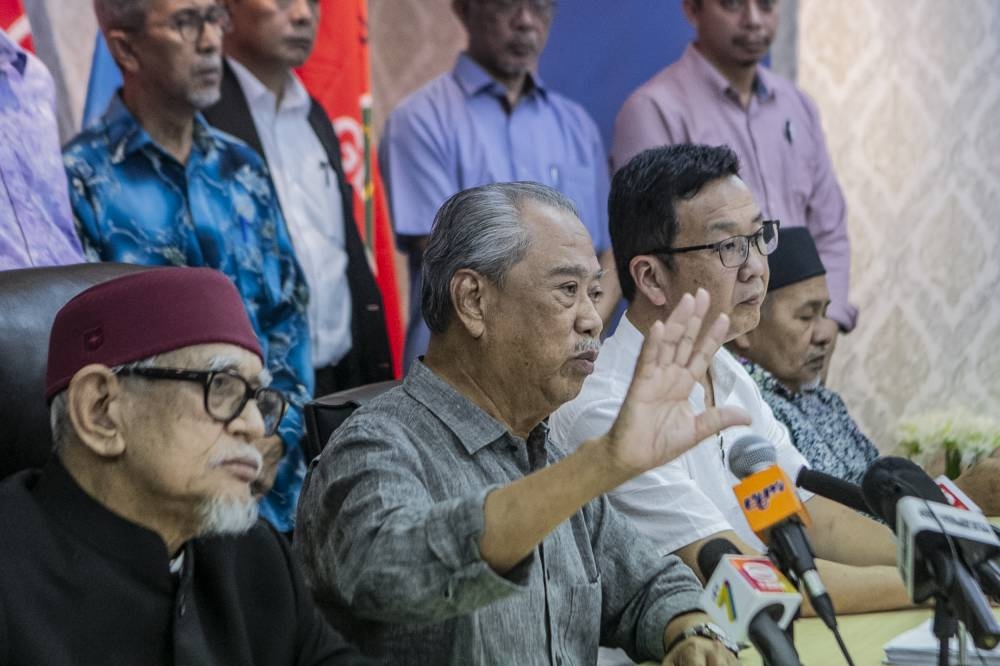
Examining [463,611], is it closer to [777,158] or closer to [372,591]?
[372,591]

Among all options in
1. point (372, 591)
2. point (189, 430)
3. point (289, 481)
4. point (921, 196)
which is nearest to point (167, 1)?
point (289, 481)

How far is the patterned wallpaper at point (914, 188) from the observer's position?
638cm

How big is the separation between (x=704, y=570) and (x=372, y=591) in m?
0.46

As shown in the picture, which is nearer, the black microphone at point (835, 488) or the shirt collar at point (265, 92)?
the black microphone at point (835, 488)

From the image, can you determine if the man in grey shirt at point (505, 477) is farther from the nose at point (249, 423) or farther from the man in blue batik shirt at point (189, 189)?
the man in blue batik shirt at point (189, 189)

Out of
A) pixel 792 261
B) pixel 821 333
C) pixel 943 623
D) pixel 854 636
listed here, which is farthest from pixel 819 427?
pixel 943 623

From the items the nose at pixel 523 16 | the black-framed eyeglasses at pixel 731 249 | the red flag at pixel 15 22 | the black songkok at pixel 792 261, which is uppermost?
the nose at pixel 523 16

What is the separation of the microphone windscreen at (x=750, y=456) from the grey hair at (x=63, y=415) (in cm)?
77

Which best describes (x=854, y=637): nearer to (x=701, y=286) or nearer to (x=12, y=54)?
(x=701, y=286)

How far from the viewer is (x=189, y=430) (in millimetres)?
1894

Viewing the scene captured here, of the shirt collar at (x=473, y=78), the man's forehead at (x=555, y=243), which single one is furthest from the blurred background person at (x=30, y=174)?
the shirt collar at (x=473, y=78)

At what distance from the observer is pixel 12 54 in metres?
3.02

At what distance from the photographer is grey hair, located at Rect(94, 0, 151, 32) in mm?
3350

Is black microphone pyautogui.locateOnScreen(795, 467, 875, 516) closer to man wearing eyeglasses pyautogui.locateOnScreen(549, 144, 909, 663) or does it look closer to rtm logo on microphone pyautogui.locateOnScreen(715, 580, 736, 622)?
rtm logo on microphone pyautogui.locateOnScreen(715, 580, 736, 622)
